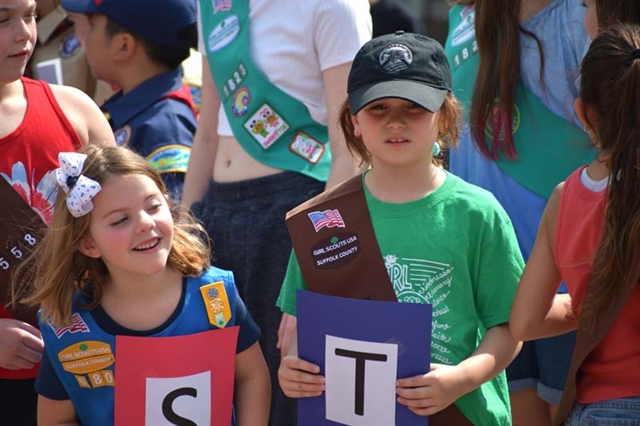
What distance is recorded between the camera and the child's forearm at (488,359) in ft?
9.23

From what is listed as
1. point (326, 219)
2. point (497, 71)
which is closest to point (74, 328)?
point (326, 219)

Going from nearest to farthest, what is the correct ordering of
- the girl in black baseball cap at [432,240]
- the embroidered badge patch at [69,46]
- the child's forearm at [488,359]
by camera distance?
the child's forearm at [488,359] < the girl in black baseball cap at [432,240] < the embroidered badge patch at [69,46]

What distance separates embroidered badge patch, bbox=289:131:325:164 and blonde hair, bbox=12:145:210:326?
67 centimetres

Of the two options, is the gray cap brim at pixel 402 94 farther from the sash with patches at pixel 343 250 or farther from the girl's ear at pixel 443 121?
the sash with patches at pixel 343 250

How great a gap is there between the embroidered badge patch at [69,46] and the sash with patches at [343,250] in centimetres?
316

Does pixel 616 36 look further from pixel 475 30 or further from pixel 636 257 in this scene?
pixel 475 30

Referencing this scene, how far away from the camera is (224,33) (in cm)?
398

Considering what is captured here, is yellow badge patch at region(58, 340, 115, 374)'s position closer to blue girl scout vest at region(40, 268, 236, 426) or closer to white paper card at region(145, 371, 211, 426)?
blue girl scout vest at region(40, 268, 236, 426)

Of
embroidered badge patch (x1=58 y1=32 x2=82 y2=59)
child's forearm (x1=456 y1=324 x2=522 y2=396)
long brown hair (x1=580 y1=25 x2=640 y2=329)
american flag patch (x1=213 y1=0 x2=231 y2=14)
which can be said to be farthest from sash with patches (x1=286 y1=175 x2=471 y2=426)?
embroidered badge patch (x1=58 y1=32 x2=82 y2=59)

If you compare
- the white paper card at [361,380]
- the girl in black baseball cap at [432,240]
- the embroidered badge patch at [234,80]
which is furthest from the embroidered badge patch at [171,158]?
the white paper card at [361,380]

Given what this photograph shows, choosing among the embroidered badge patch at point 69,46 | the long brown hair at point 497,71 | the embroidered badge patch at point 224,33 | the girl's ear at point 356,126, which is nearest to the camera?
the girl's ear at point 356,126

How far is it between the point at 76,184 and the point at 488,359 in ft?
4.14

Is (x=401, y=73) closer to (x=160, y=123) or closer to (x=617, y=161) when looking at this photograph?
(x=617, y=161)

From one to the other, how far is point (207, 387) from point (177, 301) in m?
0.27
